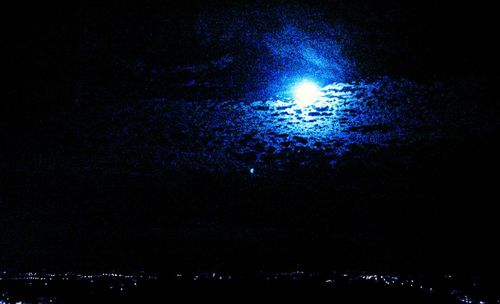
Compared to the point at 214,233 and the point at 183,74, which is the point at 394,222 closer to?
the point at 214,233

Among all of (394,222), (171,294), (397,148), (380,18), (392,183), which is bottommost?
(171,294)

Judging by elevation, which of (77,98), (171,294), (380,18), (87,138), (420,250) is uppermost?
(380,18)

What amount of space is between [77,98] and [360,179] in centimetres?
205

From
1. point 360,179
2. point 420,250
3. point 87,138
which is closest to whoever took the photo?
point 420,250

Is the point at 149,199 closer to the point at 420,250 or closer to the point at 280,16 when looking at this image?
the point at 420,250

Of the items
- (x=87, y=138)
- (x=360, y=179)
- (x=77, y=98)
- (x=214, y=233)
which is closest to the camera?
(x=214, y=233)

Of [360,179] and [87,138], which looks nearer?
[360,179]

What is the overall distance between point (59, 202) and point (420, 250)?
2053mm

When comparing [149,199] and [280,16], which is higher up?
[280,16]

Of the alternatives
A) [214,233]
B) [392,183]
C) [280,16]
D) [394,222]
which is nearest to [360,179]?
[392,183]

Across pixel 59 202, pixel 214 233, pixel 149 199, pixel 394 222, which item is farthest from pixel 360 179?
pixel 59 202

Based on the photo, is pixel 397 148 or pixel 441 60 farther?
pixel 441 60

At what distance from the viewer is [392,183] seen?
1936 millimetres

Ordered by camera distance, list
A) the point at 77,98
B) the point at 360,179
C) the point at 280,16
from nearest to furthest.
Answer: the point at 360,179, the point at 77,98, the point at 280,16
